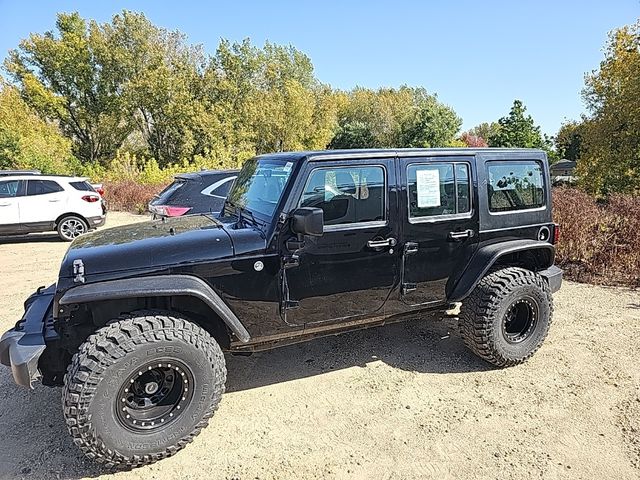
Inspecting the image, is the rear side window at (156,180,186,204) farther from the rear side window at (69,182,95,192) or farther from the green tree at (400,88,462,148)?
the green tree at (400,88,462,148)

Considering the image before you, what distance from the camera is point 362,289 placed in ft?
11.1

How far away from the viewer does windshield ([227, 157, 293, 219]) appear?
10.9 ft

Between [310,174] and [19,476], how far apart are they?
104 inches

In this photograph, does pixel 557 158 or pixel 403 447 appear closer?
pixel 403 447

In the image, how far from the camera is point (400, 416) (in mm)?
3201

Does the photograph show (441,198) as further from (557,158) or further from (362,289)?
(557,158)

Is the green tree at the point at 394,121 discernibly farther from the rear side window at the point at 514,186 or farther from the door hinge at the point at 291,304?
the door hinge at the point at 291,304

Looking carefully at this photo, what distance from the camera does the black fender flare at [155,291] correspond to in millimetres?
2613

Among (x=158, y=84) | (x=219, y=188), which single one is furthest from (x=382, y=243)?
(x=158, y=84)

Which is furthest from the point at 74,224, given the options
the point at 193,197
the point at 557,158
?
the point at 557,158

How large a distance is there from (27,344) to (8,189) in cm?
908

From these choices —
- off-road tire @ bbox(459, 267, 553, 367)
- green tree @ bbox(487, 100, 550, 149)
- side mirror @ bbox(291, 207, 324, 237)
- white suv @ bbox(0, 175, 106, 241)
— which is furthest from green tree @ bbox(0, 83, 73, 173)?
green tree @ bbox(487, 100, 550, 149)

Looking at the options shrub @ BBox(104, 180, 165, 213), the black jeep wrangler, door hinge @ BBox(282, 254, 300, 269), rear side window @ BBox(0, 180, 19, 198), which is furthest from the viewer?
shrub @ BBox(104, 180, 165, 213)

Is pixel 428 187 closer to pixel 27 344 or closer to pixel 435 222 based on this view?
pixel 435 222
